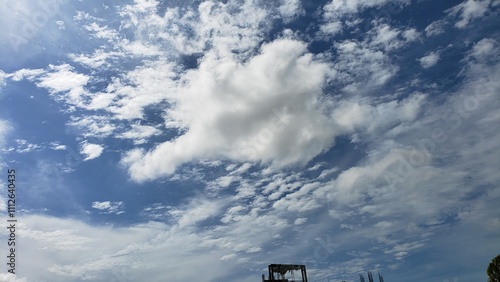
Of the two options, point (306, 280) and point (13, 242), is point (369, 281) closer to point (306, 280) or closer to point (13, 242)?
point (306, 280)

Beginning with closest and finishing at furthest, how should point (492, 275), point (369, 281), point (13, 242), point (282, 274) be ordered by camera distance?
point (13, 242)
point (282, 274)
point (492, 275)
point (369, 281)

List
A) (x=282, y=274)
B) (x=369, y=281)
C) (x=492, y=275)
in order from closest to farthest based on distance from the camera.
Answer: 1. (x=282, y=274)
2. (x=492, y=275)
3. (x=369, y=281)

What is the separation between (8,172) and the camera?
71.4 feet

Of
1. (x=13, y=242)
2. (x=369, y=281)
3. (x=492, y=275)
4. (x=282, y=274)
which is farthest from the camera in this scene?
(x=369, y=281)

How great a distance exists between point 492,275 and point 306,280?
28491 millimetres

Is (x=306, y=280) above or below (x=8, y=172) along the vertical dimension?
below

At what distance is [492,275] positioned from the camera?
47219 mm

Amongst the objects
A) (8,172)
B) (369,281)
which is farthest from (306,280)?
(369,281)

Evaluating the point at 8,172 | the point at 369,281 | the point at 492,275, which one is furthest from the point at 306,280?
the point at 369,281

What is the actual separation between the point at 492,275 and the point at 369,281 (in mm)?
67053

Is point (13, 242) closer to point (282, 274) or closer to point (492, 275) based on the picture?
point (282, 274)

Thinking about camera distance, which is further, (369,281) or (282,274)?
(369,281)

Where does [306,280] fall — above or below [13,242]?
below

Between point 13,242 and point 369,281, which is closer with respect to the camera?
point 13,242
